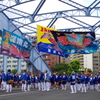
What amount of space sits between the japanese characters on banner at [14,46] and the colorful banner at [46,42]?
225 centimetres

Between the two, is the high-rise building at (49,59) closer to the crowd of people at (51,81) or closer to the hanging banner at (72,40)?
the crowd of people at (51,81)

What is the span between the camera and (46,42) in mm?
25141

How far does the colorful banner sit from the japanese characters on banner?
88.8 inches

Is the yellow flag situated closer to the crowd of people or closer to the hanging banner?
the hanging banner

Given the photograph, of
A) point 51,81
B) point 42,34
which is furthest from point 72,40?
point 51,81

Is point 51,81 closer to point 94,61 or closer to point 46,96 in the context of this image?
point 46,96

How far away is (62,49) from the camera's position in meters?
24.2

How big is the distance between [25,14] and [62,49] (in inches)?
306

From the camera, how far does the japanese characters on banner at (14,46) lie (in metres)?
21.8

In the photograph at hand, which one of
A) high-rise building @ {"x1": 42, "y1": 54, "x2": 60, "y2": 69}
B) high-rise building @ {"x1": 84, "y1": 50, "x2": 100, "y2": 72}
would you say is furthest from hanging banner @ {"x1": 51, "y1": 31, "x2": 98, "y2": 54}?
high-rise building @ {"x1": 84, "y1": 50, "x2": 100, "y2": 72}

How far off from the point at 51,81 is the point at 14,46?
5.16m

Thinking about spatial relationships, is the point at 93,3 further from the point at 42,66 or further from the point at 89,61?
the point at 89,61

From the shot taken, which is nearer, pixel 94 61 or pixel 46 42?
pixel 46 42

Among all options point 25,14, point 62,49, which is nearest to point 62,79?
point 62,49
